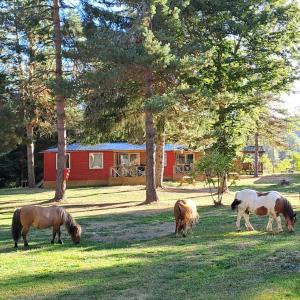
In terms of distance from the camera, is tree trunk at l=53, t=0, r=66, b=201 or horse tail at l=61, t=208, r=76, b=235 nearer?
horse tail at l=61, t=208, r=76, b=235

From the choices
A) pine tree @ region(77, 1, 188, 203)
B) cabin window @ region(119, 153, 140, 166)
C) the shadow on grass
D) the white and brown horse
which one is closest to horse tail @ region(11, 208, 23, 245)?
the shadow on grass

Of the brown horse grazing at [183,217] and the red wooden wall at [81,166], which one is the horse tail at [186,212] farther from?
the red wooden wall at [81,166]

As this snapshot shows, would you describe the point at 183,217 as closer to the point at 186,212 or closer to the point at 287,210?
the point at 186,212

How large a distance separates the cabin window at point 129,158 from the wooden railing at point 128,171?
6.86ft

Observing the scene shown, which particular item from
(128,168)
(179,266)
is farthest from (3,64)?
(179,266)

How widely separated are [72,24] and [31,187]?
18.5 metres

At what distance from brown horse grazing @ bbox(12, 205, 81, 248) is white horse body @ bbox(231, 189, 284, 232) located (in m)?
4.44

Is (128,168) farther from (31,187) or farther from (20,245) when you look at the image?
(20,245)

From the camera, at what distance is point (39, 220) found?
12.3 m

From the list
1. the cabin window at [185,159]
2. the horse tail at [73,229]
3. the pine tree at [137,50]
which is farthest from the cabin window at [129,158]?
the horse tail at [73,229]

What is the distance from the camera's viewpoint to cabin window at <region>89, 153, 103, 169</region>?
41013mm

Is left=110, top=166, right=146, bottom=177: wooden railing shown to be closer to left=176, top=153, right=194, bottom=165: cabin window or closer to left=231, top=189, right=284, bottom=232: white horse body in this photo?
left=176, top=153, right=194, bottom=165: cabin window

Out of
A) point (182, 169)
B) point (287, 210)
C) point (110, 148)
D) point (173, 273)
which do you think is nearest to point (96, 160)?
point (110, 148)

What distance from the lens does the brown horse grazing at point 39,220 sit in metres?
12.1
